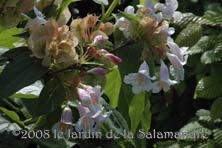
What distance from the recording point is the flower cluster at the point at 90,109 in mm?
706

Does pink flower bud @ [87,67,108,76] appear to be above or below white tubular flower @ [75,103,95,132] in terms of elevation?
above

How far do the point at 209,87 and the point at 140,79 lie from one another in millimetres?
1253

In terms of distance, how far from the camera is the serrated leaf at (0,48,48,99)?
0.69 meters

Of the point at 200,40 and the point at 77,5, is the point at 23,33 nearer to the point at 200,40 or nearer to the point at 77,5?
the point at 200,40

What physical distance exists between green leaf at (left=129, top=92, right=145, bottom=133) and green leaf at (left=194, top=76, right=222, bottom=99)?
115cm

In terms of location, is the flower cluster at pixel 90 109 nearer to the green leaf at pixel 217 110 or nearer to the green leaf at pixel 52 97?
the green leaf at pixel 52 97

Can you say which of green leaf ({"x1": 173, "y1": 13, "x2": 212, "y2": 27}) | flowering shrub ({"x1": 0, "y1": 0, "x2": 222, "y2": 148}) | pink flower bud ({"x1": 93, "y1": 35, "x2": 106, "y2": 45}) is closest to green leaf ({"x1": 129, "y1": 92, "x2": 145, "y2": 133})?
flowering shrub ({"x1": 0, "y1": 0, "x2": 222, "y2": 148})

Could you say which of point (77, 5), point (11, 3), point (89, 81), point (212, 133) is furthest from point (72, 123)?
point (77, 5)

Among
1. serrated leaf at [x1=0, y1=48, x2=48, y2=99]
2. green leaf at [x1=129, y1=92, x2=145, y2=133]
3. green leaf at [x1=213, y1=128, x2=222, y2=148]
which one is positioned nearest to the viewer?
serrated leaf at [x1=0, y1=48, x2=48, y2=99]

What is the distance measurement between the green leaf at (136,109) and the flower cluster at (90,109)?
2.7 inches

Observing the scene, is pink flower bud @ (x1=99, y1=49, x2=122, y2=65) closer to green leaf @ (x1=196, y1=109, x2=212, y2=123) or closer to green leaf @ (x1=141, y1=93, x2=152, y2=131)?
green leaf @ (x1=141, y1=93, x2=152, y2=131)

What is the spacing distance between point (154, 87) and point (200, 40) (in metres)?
1.26

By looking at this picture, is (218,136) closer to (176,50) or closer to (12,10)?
(176,50)

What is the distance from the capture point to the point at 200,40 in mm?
2002
